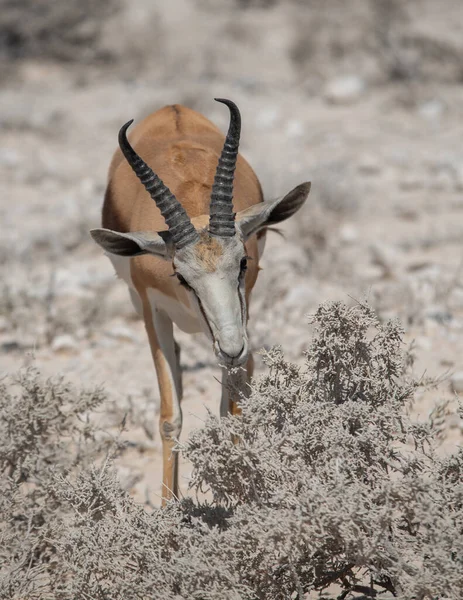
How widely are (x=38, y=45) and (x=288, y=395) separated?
18.5 meters

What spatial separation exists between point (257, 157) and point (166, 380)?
26.1 ft

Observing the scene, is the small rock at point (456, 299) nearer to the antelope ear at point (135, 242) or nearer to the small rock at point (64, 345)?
the small rock at point (64, 345)

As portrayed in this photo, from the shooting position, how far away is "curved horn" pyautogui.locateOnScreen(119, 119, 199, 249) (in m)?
4.31

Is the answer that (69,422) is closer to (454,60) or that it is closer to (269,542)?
(269,542)

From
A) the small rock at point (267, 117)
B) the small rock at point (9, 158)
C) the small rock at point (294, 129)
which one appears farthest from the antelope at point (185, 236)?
the small rock at point (267, 117)

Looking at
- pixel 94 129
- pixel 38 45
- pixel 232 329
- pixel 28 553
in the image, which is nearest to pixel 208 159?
pixel 232 329

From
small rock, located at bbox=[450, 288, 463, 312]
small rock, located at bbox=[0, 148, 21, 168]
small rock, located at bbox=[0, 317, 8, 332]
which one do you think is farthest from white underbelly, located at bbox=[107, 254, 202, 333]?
small rock, located at bbox=[0, 148, 21, 168]

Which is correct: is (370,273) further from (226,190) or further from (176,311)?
(226,190)

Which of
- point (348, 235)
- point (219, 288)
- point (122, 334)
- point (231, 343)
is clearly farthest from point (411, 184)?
point (231, 343)

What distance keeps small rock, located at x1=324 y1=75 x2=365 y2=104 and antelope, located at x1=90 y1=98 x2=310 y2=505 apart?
1004 cm

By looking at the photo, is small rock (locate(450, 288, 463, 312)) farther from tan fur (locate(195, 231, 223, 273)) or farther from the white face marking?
tan fur (locate(195, 231, 223, 273))

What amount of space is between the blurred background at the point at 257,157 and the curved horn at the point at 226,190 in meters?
0.94

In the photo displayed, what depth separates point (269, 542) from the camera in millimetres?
3184

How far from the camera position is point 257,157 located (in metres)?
12.6
